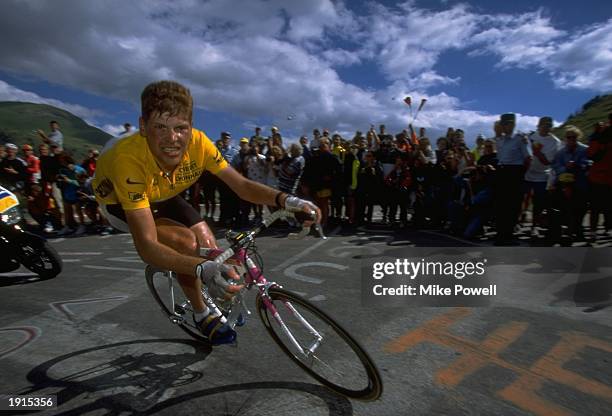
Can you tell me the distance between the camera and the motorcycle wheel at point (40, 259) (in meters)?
5.33

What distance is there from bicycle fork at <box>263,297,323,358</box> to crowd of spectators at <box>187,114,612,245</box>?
19.1 ft

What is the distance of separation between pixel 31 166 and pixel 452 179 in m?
11.0

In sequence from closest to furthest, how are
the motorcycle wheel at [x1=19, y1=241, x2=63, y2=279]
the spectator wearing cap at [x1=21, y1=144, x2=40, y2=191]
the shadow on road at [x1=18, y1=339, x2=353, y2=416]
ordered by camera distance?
the shadow on road at [x1=18, y1=339, x2=353, y2=416] < the motorcycle wheel at [x1=19, y1=241, x2=63, y2=279] < the spectator wearing cap at [x1=21, y1=144, x2=40, y2=191]

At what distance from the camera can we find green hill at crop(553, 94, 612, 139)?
108 m

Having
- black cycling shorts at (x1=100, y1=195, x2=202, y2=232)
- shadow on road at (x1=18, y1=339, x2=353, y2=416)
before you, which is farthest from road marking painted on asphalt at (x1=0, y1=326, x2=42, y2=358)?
black cycling shorts at (x1=100, y1=195, x2=202, y2=232)

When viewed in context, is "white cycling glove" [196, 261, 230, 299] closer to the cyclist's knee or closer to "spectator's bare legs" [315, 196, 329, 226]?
the cyclist's knee

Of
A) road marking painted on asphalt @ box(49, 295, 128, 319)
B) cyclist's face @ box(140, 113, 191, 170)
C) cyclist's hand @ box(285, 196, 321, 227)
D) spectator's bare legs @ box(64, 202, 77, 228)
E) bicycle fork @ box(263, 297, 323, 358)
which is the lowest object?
road marking painted on asphalt @ box(49, 295, 128, 319)

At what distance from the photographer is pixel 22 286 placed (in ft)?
16.9

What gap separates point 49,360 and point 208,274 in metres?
2.14

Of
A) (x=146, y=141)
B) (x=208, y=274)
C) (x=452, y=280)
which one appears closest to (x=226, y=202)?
(x=452, y=280)

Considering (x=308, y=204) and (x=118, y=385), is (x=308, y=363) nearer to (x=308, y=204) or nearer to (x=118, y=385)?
(x=308, y=204)

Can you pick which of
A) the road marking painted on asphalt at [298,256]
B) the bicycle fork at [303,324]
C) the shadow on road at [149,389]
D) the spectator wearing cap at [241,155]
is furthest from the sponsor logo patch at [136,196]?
the spectator wearing cap at [241,155]

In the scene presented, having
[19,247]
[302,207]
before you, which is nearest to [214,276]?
[302,207]

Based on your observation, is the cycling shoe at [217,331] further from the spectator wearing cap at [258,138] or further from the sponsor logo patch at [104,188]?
the spectator wearing cap at [258,138]
